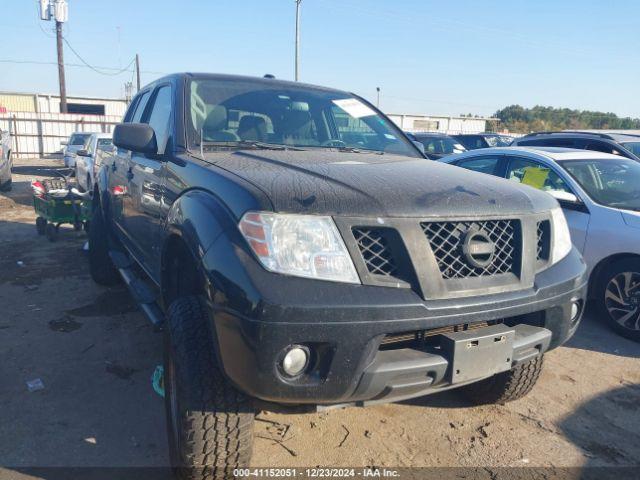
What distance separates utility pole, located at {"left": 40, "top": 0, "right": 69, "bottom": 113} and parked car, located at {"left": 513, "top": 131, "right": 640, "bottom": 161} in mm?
29049

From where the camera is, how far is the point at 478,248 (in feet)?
6.95

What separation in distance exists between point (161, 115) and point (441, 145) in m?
11.1

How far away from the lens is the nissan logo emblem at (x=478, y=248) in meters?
2.09

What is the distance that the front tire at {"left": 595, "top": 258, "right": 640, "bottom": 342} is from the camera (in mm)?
4227

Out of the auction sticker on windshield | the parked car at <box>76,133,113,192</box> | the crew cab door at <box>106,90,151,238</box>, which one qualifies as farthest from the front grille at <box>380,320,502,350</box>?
the parked car at <box>76,133,113,192</box>

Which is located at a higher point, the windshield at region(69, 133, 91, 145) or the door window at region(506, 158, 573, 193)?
the door window at region(506, 158, 573, 193)

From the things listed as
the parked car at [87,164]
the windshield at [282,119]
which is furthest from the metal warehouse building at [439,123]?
the windshield at [282,119]

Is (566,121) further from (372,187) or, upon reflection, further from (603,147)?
(372,187)

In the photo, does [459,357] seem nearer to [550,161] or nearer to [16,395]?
[16,395]

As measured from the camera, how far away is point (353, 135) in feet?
11.7

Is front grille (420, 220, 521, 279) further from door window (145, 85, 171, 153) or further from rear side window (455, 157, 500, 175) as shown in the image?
rear side window (455, 157, 500, 175)

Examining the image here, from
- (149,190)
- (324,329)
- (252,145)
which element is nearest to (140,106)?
(149,190)

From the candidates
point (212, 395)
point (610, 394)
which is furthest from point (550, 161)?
point (212, 395)

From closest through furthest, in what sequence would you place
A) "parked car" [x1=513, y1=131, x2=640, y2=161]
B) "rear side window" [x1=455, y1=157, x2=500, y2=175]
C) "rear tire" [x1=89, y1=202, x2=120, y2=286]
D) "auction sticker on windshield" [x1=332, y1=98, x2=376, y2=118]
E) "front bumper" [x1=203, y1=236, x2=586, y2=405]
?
"front bumper" [x1=203, y1=236, x2=586, y2=405]
"auction sticker on windshield" [x1=332, y1=98, x2=376, y2=118]
"rear tire" [x1=89, y1=202, x2=120, y2=286]
"rear side window" [x1=455, y1=157, x2=500, y2=175]
"parked car" [x1=513, y1=131, x2=640, y2=161]
